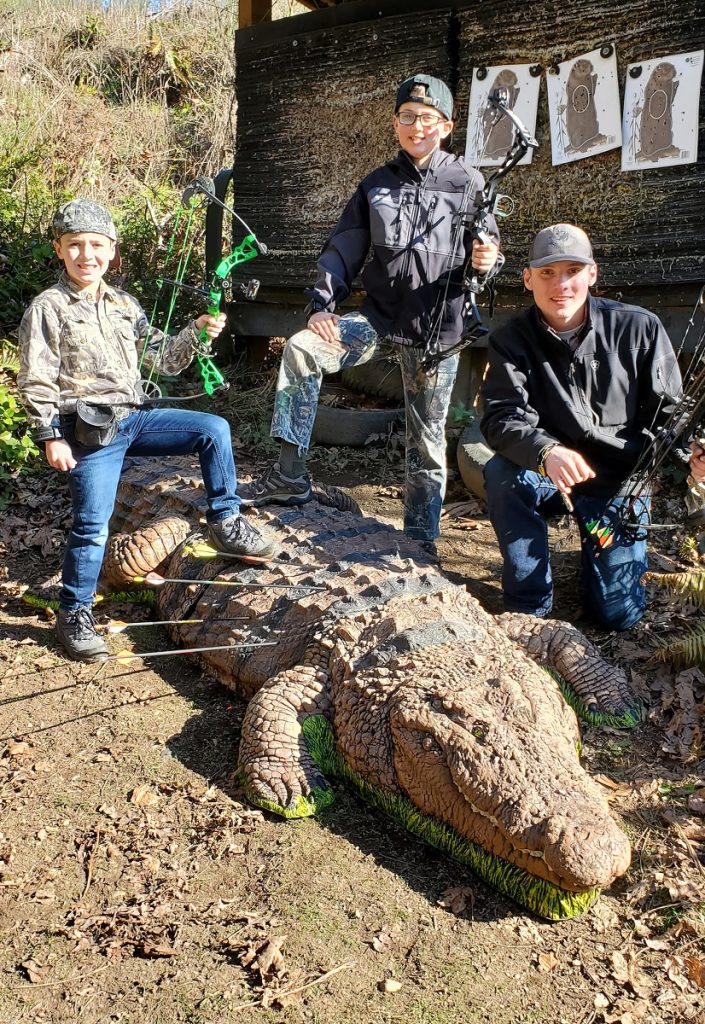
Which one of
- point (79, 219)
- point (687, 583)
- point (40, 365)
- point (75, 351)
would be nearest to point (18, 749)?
point (40, 365)

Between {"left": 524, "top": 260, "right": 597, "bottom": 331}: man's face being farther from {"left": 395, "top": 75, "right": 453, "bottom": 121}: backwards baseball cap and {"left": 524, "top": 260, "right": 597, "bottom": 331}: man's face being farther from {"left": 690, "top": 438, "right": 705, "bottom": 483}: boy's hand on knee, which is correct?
{"left": 395, "top": 75, "right": 453, "bottom": 121}: backwards baseball cap

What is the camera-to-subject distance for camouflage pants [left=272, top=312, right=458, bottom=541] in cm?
436

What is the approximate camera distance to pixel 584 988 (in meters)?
2.47

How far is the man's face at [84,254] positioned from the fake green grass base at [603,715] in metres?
2.66

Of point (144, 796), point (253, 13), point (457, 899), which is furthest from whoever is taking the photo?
point (253, 13)

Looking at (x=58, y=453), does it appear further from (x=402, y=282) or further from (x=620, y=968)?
(x=620, y=968)

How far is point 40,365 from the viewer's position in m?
3.85

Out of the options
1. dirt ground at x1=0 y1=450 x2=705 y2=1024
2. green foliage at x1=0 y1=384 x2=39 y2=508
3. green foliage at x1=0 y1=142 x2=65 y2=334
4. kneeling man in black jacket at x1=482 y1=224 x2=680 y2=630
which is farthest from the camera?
green foliage at x1=0 y1=142 x2=65 y2=334

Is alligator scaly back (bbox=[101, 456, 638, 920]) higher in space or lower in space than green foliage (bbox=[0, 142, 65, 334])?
lower

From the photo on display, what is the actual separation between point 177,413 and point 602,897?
281 centimetres

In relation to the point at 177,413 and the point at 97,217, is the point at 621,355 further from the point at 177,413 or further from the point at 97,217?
the point at 97,217

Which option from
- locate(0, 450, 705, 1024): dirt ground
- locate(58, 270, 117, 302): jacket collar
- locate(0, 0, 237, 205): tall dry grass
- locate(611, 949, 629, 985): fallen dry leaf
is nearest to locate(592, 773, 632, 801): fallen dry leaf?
locate(0, 450, 705, 1024): dirt ground

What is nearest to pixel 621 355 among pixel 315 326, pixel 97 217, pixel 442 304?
pixel 442 304

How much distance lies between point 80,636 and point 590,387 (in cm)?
267
